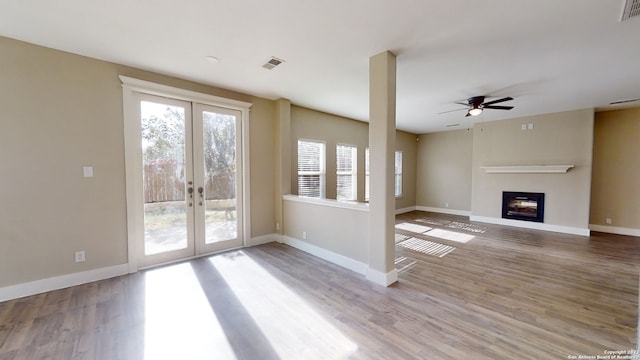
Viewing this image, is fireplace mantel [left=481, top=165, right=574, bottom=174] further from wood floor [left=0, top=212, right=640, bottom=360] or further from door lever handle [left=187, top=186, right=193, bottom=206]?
door lever handle [left=187, top=186, right=193, bottom=206]

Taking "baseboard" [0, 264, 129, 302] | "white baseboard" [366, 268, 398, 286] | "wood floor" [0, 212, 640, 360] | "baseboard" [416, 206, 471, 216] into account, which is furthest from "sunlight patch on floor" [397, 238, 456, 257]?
"baseboard" [0, 264, 129, 302]

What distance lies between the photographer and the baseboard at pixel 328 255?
10.7ft

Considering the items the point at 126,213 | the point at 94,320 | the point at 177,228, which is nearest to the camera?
the point at 94,320

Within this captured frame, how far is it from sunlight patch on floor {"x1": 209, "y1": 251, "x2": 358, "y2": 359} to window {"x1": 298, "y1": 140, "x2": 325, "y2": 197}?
2.34 metres

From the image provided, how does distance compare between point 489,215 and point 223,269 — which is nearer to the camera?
point 223,269

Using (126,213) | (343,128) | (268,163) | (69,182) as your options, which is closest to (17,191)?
(69,182)

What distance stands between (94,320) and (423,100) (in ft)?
17.7

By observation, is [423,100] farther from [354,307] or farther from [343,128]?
[354,307]

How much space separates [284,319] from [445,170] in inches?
285

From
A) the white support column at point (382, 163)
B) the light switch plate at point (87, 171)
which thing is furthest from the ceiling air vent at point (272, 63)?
the light switch plate at point (87, 171)

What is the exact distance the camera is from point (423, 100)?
4605 mm

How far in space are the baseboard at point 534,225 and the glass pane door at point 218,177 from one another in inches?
241

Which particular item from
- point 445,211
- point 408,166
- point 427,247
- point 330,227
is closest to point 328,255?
point 330,227

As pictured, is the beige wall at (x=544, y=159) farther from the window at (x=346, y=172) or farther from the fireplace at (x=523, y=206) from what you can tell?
the window at (x=346, y=172)
